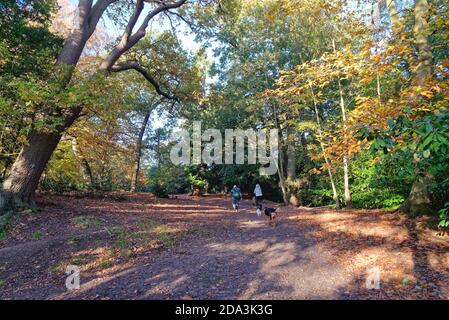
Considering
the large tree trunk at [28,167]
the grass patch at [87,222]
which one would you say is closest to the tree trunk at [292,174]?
the grass patch at [87,222]

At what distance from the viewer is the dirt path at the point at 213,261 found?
4.54m

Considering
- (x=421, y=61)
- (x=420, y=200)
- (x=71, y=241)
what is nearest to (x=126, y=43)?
(x=71, y=241)

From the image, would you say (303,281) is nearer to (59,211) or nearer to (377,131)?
(377,131)

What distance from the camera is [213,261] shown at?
19.5 feet

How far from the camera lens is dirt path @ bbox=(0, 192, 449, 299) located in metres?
4.54

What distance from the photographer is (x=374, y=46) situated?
7.06 metres

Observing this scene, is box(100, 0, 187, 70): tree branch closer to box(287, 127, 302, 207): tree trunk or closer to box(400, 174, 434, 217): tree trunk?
box(287, 127, 302, 207): tree trunk

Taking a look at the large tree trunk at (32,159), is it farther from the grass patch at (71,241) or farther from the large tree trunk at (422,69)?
the large tree trunk at (422,69)

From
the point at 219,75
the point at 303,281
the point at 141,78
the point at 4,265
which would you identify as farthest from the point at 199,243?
the point at 219,75

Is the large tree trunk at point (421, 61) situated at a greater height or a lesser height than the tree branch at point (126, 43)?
lesser

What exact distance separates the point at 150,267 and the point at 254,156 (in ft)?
54.6

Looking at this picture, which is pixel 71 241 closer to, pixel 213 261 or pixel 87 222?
pixel 87 222

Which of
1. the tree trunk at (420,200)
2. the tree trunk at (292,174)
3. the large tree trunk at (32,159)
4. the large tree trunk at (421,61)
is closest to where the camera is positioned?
the large tree trunk at (421,61)

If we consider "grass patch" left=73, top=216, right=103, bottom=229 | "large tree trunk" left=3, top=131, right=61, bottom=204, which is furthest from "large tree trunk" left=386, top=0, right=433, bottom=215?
"large tree trunk" left=3, top=131, right=61, bottom=204
